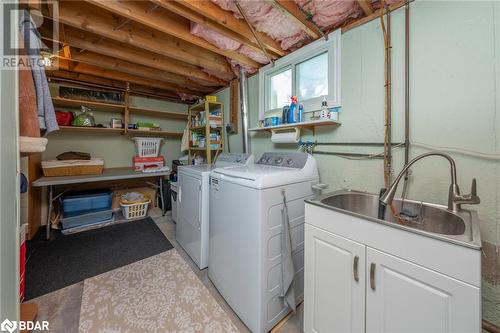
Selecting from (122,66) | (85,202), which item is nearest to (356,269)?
(122,66)

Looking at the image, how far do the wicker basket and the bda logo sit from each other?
2349 mm

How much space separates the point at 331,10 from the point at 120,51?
82.2 inches

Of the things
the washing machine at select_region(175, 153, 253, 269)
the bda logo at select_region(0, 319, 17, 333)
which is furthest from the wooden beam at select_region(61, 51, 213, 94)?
the bda logo at select_region(0, 319, 17, 333)

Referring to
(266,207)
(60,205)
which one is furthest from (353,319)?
(60,205)

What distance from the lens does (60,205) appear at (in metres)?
2.83

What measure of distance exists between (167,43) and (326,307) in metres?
2.60

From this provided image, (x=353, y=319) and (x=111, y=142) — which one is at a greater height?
(x=111, y=142)

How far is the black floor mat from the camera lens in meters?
1.79

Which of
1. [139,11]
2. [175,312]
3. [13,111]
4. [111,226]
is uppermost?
[139,11]

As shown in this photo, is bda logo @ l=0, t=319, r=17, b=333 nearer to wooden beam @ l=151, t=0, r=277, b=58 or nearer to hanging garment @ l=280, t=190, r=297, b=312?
hanging garment @ l=280, t=190, r=297, b=312

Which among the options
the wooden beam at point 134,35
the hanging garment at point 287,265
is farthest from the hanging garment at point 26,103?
the hanging garment at point 287,265

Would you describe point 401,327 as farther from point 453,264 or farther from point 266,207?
point 266,207

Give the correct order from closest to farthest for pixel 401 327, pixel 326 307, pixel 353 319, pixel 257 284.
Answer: pixel 401 327 → pixel 353 319 → pixel 326 307 → pixel 257 284

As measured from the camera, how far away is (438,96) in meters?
1.23
